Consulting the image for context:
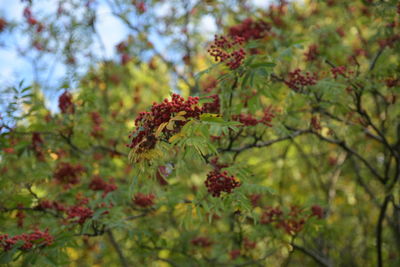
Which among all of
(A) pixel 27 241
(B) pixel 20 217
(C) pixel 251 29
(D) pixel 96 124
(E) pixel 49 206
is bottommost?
(A) pixel 27 241

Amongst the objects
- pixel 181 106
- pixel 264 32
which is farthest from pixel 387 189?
pixel 181 106

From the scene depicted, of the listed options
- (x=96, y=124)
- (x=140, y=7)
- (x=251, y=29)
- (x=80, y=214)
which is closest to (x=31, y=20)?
(x=140, y=7)

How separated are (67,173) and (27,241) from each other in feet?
5.25

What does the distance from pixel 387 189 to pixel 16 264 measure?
5133 mm

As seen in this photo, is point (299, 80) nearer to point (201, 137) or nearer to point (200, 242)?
point (201, 137)

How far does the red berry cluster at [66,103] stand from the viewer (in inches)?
191

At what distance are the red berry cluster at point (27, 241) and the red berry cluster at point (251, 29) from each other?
3321 mm

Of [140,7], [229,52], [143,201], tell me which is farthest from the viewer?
[140,7]

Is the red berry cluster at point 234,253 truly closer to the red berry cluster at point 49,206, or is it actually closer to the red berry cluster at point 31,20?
the red berry cluster at point 49,206

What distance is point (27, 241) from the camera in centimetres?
329

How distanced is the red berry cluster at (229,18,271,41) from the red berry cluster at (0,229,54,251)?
3321 millimetres

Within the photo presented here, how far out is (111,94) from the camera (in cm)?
838

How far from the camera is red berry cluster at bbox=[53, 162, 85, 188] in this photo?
4770 millimetres

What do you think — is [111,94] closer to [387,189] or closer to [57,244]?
[57,244]
